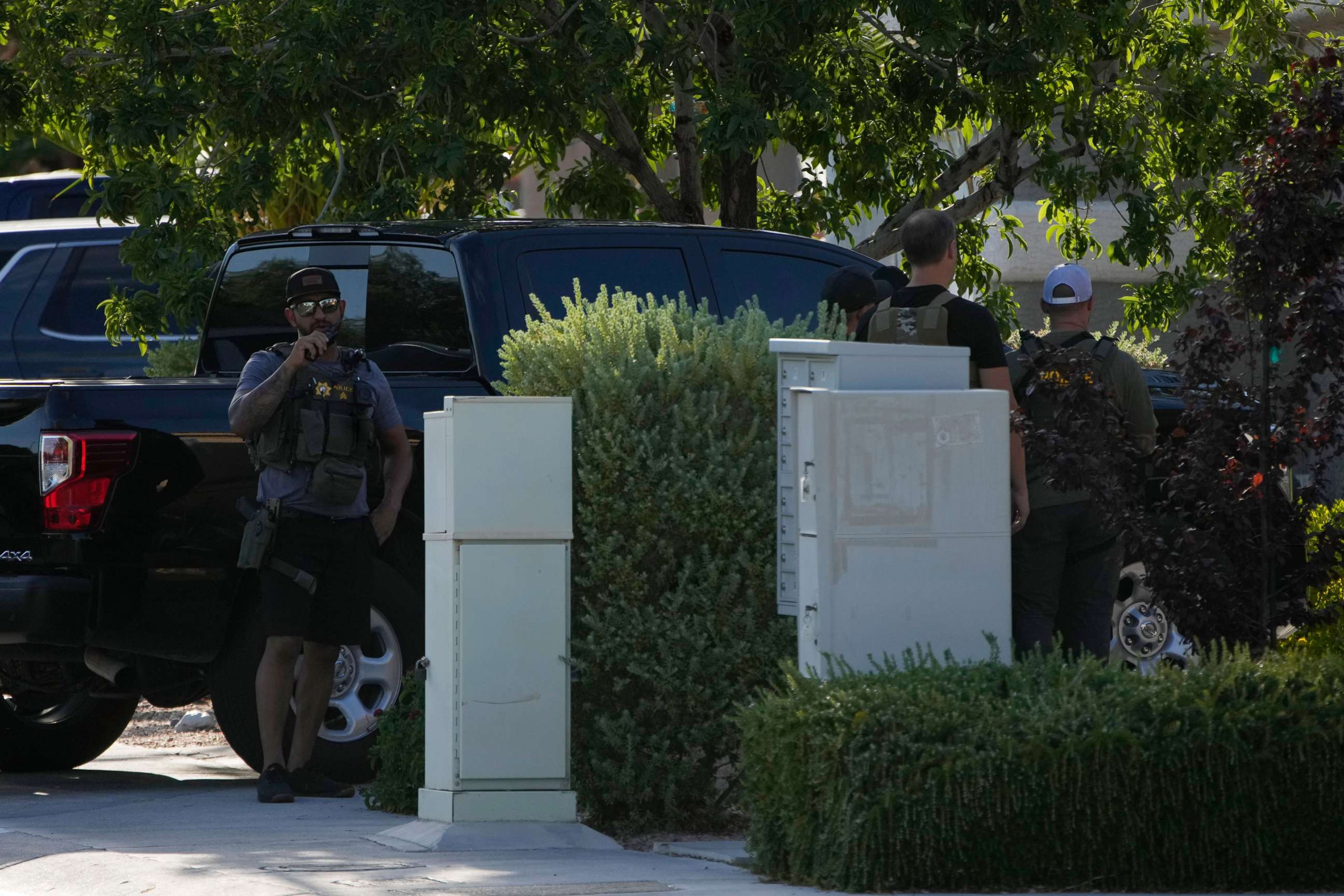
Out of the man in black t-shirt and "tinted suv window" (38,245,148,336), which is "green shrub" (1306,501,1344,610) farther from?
"tinted suv window" (38,245,148,336)

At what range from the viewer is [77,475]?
7039 millimetres

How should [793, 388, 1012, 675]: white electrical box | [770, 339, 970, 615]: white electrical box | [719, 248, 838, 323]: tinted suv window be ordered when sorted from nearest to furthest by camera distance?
[793, 388, 1012, 675]: white electrical box
[770, 339, 970, 615]: white electrical box
[719, 248, 838, 323]: tinted suv window

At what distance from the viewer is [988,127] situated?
13578 mm

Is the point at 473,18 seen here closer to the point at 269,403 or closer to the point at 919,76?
the point at 919,76

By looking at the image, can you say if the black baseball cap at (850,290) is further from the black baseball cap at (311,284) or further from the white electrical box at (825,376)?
the black baseball cap at (311,284)

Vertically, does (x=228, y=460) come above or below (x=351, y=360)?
below

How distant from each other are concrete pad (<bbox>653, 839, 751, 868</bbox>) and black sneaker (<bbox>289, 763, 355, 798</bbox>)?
4.96 ft

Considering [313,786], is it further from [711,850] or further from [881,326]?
[881,326]

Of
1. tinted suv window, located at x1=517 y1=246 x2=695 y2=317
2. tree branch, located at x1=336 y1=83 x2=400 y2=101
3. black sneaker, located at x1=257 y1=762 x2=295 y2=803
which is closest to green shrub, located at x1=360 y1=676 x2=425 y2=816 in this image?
black sneaker, located at x1=257 y1=762 x2=295 y2=803

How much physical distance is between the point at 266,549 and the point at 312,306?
33.5 inches

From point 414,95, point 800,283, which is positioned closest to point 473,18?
point 414,95

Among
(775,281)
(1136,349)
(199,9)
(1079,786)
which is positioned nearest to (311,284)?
(775,281)

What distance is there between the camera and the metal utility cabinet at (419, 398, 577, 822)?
6.14 m

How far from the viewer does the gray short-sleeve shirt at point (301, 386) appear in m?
7.00
